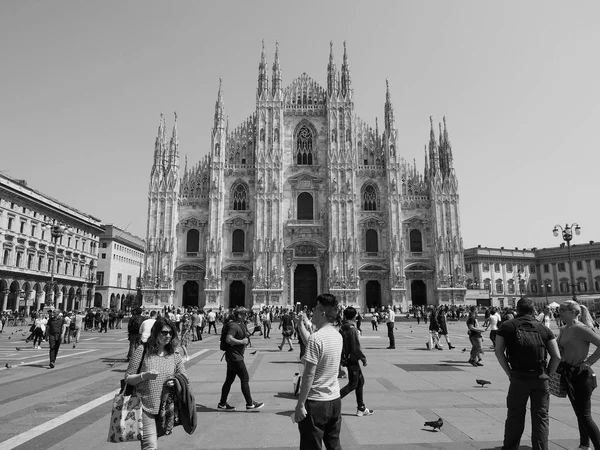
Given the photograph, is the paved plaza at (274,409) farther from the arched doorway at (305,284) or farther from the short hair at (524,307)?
the arched doorway at (305,284)

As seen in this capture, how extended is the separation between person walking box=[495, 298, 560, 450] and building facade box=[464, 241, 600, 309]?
7131 centimetres

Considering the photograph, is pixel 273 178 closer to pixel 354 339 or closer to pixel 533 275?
pixel 354 339

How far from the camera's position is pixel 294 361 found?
1419 centimetres

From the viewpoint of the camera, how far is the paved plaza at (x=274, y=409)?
6004mm

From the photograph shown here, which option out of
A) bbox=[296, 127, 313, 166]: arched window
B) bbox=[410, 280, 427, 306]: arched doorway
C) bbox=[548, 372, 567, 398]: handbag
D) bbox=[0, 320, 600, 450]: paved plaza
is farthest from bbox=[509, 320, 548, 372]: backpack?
bbox=[296, 127, 313, 166]: arched window

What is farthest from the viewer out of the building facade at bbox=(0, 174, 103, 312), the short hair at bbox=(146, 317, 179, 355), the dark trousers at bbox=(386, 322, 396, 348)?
the building facade at bbox=(0, 174, 103, 312)

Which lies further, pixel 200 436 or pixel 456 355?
pixel 456 355

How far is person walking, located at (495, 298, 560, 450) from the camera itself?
487 cm

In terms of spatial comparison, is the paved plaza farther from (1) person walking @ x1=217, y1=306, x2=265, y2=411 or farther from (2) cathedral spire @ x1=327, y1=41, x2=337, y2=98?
(2) cathedral spire @ x1=327, y1=41, x2=337, y2=98

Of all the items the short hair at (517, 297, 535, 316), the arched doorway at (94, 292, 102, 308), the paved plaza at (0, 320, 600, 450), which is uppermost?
the arched doorway at (94, 292, 102, 308)

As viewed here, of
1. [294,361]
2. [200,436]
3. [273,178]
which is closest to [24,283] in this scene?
[273,178]

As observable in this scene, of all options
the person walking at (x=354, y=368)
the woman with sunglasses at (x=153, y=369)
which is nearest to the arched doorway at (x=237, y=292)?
the person walking at (x=354, y=368)

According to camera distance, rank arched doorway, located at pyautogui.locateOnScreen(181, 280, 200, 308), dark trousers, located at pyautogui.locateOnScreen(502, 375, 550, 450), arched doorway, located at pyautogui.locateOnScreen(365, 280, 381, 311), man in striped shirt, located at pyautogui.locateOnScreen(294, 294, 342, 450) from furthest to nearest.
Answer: arched doorway, located at pyautogui.locateOnScreen(365, 280, 381, 311) < arched doorway, located at pyautogui.locateOnScreen(181, 280, 200, 308) < dark trousers, located at pyautogui.locateOnScreen(502, 375, 550, 450) < man in striped shirt, located at pyautogui.locateOnScreen(294, 294, 342, 450)

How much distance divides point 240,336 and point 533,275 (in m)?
82.6
